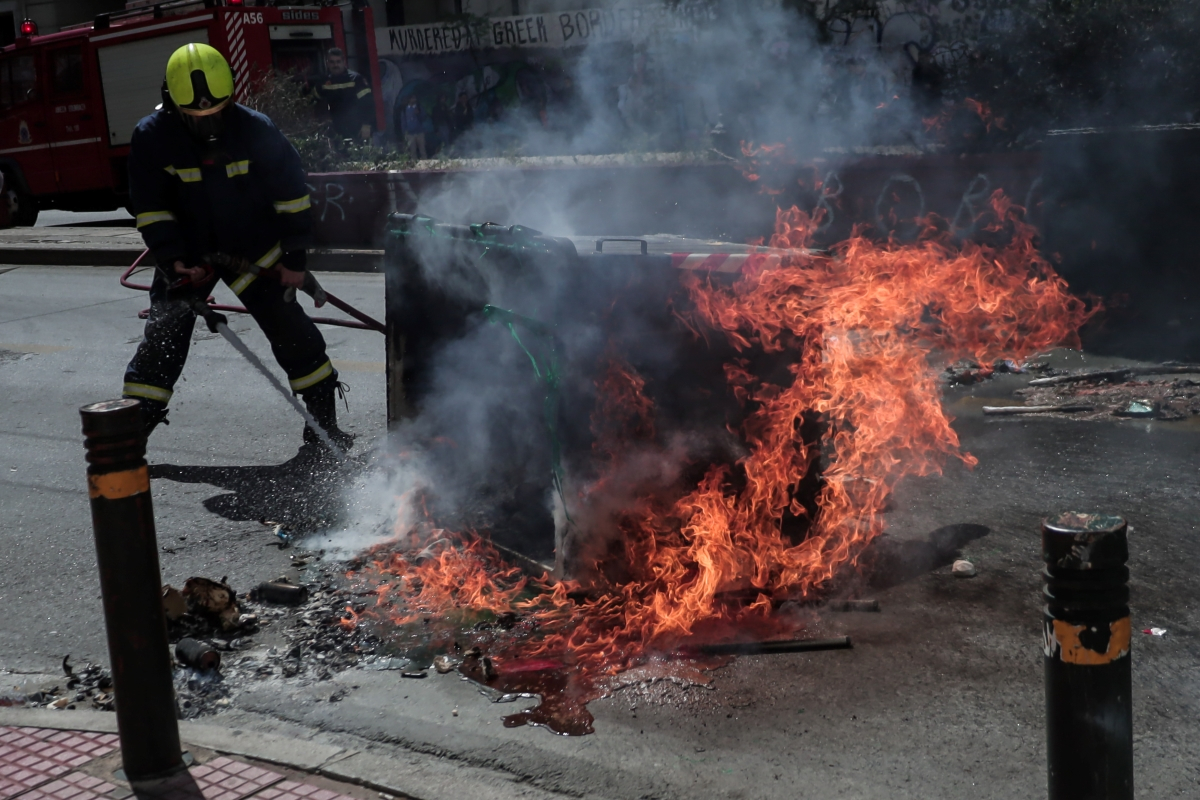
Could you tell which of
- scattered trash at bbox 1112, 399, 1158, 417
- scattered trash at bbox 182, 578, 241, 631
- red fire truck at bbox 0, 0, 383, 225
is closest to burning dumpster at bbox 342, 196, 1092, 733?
scattered trash at bbox 182, 578, 241, 631

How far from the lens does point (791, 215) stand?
1095cm

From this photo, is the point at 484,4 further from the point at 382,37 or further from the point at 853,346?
the point at 853,346

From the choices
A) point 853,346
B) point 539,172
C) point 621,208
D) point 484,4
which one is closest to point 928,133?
point 621,208

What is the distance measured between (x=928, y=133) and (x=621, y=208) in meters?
3.10

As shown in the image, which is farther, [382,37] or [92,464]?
[382,37]

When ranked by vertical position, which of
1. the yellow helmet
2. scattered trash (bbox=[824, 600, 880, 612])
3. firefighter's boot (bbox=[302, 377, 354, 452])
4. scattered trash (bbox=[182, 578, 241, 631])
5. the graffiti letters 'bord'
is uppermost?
the graffiti letters 'bord'

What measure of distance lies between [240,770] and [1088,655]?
2173 mm

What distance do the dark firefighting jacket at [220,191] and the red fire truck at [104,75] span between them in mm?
11764

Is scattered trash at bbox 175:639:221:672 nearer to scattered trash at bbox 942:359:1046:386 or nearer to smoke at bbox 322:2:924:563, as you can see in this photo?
smoke at bbox 322:2:924:563

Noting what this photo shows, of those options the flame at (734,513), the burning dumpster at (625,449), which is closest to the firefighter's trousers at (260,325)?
the burning dumpster at (625,449)

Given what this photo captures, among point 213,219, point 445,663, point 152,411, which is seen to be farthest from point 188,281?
point 445,663

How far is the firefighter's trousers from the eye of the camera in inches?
232

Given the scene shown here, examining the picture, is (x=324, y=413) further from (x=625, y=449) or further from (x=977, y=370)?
(x=977, y=370)

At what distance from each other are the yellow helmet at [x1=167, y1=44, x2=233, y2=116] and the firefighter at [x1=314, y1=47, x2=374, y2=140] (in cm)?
1193
